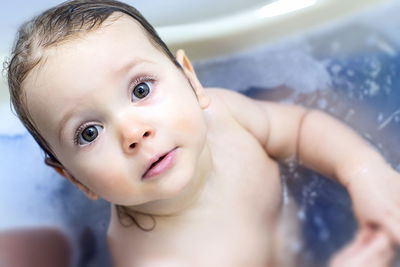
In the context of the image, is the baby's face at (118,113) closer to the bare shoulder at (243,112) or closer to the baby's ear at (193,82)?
the baby's ear at (193,82)

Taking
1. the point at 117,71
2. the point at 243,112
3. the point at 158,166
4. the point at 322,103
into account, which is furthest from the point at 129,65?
the point at 322,103

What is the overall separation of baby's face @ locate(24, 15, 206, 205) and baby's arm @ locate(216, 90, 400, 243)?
0.25 metres

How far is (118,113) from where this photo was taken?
2.55 ft

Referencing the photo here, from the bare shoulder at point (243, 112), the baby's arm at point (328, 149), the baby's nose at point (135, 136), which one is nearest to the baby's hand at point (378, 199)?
the baby's arm at point (328, 149)

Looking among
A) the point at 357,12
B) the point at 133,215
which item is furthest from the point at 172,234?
the point at 357,12

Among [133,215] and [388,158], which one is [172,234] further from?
[388,158]

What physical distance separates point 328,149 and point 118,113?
429mm

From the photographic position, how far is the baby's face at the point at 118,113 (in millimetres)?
771

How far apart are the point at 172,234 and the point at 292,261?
0.21 metres

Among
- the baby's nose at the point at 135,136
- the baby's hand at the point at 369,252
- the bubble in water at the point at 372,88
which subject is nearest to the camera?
the baby's nose at the point at 135,136

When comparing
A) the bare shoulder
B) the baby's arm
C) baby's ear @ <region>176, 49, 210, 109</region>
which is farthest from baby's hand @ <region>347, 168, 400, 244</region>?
baby's ear @ <region>176, 49, 210, 109</region>

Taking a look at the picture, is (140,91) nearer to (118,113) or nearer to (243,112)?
(118,113)

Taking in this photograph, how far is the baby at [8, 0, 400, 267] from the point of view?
0.78 m

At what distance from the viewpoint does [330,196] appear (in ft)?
3.49
